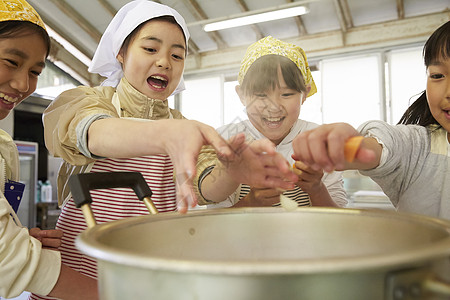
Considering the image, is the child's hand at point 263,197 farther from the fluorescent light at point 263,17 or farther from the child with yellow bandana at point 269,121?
the fluorescent light at point 263,17

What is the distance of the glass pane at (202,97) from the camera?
4101 millimetres

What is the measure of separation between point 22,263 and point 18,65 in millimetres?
369

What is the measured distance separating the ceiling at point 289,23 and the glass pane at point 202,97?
34cm

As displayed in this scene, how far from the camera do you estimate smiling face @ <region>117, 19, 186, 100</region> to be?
2.39ft

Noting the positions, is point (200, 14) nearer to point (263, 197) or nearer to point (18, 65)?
point (18, 65)

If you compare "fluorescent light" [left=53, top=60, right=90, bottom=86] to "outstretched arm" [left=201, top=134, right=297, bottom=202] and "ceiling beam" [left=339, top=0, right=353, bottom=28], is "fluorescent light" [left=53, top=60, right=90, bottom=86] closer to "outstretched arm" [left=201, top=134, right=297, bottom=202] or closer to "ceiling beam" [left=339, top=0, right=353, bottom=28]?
"ceiling beam" [left=339, top=0, right=353, bottom=28]

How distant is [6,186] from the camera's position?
65cm

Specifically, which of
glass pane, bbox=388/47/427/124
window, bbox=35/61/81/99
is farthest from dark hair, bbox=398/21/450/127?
window, bbox=35/61/81/99

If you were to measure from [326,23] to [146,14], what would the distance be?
3.47m

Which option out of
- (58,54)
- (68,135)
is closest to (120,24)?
(68,135)

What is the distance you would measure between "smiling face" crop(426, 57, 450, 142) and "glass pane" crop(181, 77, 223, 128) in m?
3.30

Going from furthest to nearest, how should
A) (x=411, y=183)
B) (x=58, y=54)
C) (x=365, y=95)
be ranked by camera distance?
(x=58, y=54) < (x=365, y=95) < (x=411, y=183)

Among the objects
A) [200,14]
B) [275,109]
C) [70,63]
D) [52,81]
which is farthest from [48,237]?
[70,63]

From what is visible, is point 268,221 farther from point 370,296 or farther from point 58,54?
point 58,54
